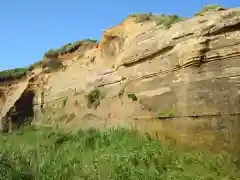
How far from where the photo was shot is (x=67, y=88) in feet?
53.3

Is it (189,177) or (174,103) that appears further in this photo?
(174,103)

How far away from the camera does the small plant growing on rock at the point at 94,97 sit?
1277cm

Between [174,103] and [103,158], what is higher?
[174,103]

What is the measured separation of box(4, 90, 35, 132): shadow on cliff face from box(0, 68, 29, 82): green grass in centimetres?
248

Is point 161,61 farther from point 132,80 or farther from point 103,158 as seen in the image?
point 103,158

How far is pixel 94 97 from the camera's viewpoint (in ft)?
42.8

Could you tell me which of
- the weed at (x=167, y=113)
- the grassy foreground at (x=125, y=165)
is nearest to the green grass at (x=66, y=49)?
the weed at (x=167, y=113)

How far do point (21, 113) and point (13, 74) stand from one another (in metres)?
3.69

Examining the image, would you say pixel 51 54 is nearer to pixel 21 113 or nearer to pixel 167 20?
pixel 21 113

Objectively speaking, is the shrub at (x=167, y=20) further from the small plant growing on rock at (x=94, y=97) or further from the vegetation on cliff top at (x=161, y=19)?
the small plant growing on rock at (x=94, y=97)

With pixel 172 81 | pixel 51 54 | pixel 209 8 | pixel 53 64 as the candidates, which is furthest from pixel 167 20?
pixel 51 54

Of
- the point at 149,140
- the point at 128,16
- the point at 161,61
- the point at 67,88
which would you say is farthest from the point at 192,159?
the point at 67,88

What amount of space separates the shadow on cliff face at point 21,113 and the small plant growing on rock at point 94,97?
23.1 feet

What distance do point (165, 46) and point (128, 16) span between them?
14.3 feet
